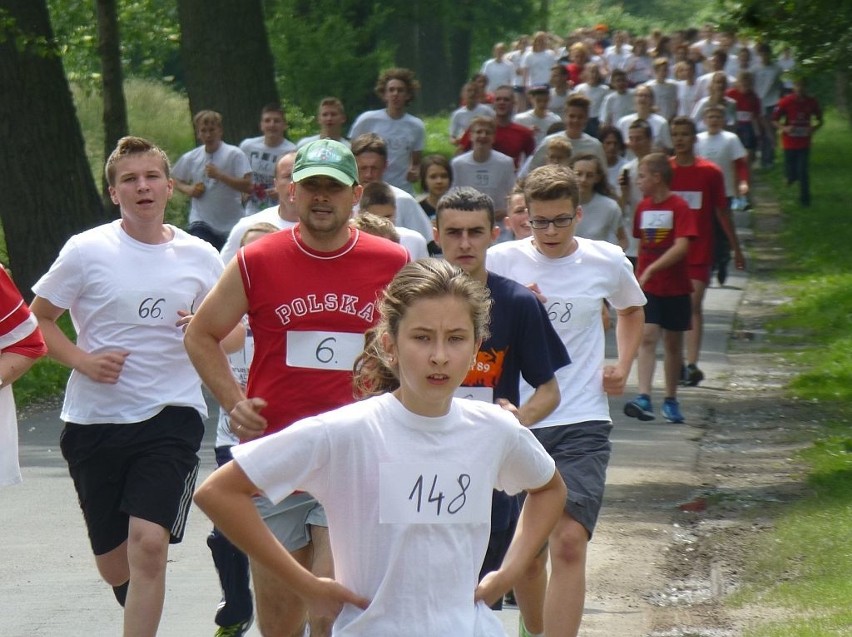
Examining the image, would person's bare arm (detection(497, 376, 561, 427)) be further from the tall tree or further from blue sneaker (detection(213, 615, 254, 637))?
the tall tree

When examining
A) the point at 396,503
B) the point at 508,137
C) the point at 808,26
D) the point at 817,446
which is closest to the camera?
the point at 396,503

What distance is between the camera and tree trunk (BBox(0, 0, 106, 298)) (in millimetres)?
16406

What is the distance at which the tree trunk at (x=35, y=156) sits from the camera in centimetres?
1641

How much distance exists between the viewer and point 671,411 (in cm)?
1188

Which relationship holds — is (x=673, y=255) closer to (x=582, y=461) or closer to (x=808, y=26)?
(x=808, y=26)

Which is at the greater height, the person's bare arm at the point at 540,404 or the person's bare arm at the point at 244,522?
the person's bare arm at the point at 244,522

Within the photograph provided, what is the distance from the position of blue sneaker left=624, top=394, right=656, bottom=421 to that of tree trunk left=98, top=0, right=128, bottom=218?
8888 mm

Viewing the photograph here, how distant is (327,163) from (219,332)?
61 centimetres

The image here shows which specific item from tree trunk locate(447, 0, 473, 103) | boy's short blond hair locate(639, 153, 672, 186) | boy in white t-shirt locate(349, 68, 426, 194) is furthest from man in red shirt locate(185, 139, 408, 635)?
tree trunk locate(447, 0, 473, 103)

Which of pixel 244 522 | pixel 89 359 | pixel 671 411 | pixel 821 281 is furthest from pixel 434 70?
pixel 244 522

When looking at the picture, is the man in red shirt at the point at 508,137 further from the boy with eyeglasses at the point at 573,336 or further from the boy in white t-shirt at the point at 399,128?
the boy with eyeglasses at the point at 573,336

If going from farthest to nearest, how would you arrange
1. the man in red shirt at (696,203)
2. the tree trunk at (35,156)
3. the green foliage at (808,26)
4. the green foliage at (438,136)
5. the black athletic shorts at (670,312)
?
the green foliage at (438,136)
the tree trunk at (35,156)
the man in red shirt at (696,203)
the black athletic shorts at (670,312)
the green foliage at (808,26)

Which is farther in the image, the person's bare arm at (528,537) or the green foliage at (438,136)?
the green foliage at (438,136)

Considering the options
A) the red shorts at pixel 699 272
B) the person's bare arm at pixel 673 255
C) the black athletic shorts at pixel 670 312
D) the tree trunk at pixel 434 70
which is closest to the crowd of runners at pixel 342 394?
the person's bare arm at pixel 673 255
